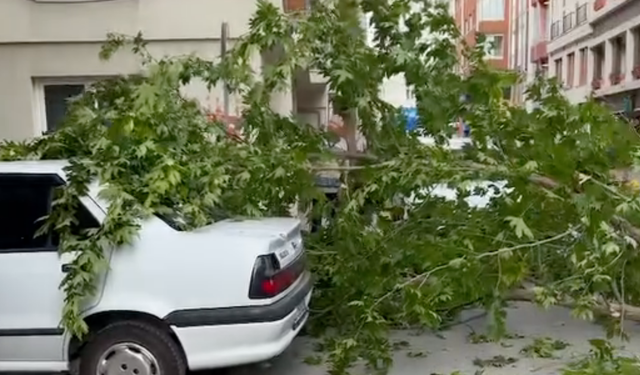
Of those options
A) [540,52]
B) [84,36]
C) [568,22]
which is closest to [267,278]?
[84,36]

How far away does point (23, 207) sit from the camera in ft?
13.9

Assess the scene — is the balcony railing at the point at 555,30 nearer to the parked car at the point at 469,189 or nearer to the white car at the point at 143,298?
the parked car at the point at 469,189

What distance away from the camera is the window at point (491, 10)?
46.5 meters

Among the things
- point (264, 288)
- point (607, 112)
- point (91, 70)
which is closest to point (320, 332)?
point (264, 288)

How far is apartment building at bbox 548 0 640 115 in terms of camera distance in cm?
2725

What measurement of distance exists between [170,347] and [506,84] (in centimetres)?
301

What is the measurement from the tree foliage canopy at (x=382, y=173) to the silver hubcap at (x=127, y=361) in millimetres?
302

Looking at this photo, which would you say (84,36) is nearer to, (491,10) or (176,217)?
(176,217)

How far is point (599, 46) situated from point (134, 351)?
3244 cm

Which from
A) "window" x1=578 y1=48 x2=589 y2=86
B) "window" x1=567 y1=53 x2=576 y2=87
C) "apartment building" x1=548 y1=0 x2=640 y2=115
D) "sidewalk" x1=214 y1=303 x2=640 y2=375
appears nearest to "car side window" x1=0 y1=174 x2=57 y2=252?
"sidewalk" x1=214 y1=303 x2=640 y2=375

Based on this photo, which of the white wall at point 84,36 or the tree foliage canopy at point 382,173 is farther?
the white wall at point 84,36

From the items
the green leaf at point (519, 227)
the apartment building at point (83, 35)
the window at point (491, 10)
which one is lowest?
the green leaf at point (519, 227)

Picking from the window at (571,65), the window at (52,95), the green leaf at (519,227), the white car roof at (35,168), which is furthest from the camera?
the window at (571,65)

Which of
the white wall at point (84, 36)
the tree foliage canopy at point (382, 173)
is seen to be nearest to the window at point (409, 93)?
the tree foliage canopy at point (382, 173)
